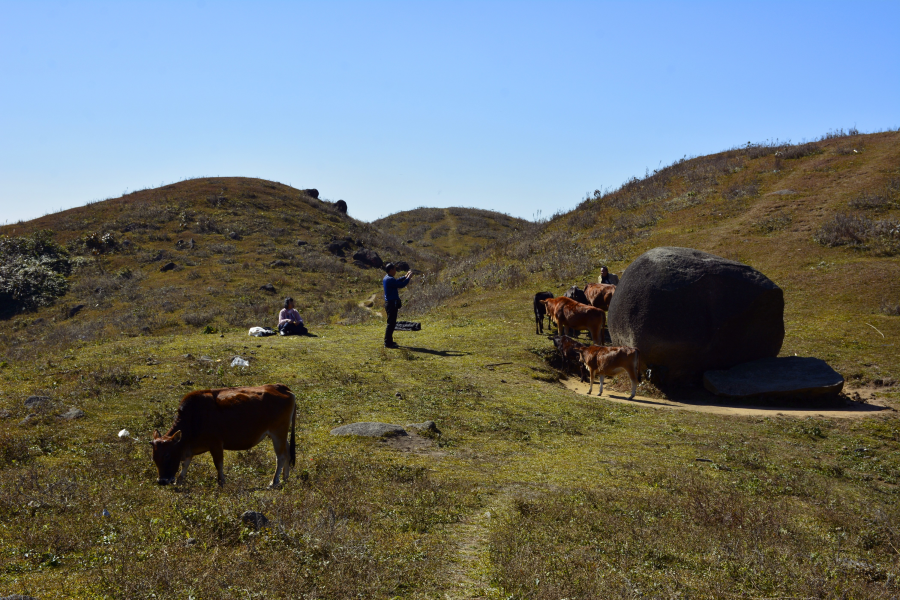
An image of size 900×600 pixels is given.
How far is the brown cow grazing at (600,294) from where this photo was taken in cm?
2430

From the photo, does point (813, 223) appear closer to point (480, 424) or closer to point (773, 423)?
point (773, 423)

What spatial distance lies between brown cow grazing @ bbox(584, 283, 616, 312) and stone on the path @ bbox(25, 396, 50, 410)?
1782 cm

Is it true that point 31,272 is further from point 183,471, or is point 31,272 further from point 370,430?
point 183,471

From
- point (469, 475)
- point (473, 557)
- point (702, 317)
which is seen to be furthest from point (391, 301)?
point (473, 557)

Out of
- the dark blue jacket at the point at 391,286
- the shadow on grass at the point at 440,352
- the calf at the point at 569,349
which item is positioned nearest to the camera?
the calf at the point at 569,349

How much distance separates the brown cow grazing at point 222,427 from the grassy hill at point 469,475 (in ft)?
1.27

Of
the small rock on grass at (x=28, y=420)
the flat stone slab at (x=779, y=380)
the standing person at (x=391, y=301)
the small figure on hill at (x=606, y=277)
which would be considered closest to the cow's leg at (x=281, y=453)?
the small rock on grass at (x=28, y=420)

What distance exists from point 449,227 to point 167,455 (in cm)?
9242

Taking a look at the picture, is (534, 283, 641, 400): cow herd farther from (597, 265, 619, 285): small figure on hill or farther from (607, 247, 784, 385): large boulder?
(597, 265, 619, 285): small figure on hill

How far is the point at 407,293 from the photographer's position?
131 ft

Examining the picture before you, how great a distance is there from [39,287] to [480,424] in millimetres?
42538

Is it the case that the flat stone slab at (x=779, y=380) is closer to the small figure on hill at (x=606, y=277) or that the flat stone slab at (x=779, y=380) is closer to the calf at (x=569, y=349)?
the calf at (x=569, y=349)

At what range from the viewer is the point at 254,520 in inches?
261

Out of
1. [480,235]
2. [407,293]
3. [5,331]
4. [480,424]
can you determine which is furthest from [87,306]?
[480,235]
